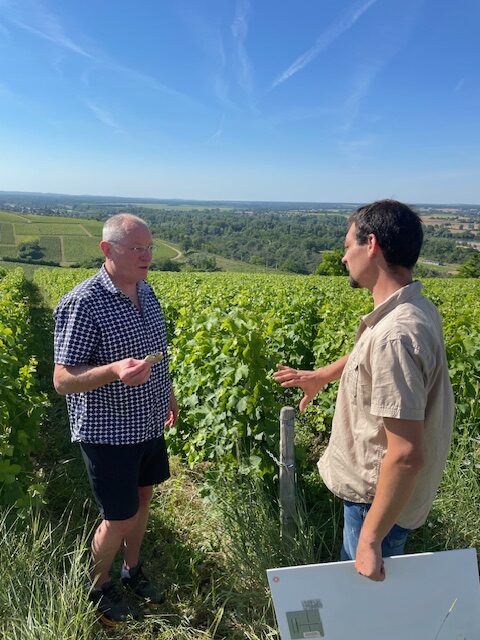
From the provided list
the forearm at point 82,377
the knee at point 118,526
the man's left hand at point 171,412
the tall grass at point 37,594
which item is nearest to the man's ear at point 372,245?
the forearm at point 82,377

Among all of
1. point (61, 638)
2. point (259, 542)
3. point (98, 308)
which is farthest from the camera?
point (259, 542)

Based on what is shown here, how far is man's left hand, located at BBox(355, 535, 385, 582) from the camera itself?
1.67 m

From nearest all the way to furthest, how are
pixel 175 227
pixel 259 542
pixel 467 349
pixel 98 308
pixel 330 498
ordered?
pixel 98 308 < pixel 259 542 < pixel 330 498 < pixel 467 349 < pixel 175 227

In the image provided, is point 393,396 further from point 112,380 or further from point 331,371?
point 112,380

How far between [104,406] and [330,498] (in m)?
2.12

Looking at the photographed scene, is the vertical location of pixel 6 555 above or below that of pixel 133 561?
above

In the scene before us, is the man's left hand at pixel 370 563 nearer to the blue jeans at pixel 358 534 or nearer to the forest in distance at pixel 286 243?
the blue jeans at pixel 358 534

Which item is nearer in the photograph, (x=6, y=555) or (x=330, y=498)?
(x=6, y=555)

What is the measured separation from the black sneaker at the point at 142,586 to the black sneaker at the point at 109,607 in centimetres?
13

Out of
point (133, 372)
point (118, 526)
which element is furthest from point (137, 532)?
point (133, 372)

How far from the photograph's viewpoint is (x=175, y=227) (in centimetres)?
11744

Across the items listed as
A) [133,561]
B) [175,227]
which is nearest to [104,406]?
[133,561]

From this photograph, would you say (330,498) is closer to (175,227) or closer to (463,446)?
(463,446)

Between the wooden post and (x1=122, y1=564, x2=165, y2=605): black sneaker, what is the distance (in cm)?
89
